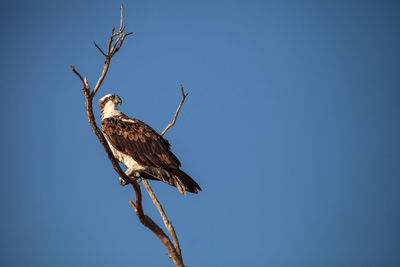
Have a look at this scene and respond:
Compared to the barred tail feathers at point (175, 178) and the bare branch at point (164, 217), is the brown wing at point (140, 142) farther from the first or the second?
the bare branch at point (164, 217)

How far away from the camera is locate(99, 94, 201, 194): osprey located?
771 cm

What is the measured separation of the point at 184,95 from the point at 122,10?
1963 mm

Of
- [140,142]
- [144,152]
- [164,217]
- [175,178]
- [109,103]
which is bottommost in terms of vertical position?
[164,217]

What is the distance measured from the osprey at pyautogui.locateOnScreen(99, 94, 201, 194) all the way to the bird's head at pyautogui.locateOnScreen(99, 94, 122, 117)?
20.1 inches

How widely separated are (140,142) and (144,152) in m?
0.23

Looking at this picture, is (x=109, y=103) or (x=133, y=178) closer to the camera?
(x=133, y=178)

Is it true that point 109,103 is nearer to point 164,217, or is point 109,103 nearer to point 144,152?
point 144,152

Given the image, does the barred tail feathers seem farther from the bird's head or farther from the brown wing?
the bird's head

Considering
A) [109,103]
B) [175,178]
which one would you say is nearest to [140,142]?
[175,178]

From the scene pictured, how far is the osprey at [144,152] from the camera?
→ 7715mm

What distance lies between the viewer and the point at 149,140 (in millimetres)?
7988

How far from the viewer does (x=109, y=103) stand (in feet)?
29.4

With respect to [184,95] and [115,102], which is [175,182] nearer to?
[184,95]

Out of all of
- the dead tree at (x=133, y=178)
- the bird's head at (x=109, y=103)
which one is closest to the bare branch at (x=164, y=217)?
the dead tree at (x=133, y=178)
